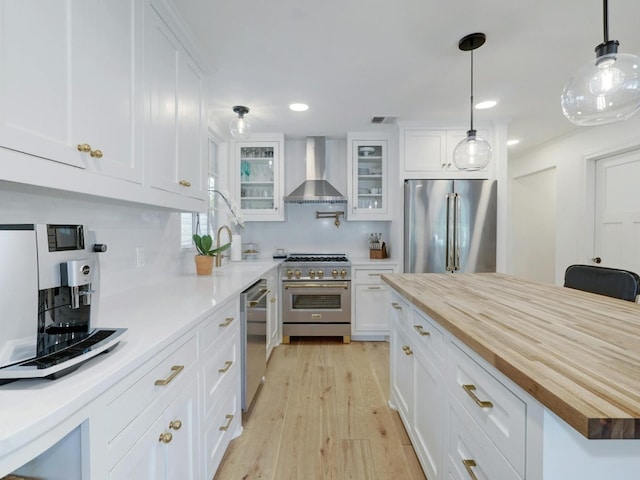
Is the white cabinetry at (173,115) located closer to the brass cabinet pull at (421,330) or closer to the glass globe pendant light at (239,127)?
the glass globe pendant light at (239,127)

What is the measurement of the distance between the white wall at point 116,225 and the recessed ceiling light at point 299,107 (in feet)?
4.95

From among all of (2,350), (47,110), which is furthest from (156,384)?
(47,110)

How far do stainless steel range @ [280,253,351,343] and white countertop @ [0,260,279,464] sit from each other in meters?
1.71

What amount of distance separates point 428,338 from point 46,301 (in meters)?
1.37

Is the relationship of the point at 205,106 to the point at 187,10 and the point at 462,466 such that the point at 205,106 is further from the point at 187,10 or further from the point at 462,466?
the point at 462,466

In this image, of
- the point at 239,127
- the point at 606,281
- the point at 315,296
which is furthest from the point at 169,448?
the point at 315,296

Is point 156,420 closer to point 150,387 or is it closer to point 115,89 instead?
point 150,387

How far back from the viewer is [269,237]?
4.12m

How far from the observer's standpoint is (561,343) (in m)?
0.85

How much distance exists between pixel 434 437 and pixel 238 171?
332 centimetres

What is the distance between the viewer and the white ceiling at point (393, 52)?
1.68m

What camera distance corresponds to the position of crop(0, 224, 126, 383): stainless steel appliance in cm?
60

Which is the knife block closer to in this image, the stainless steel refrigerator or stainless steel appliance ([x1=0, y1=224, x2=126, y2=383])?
the stainless steel refrigerator

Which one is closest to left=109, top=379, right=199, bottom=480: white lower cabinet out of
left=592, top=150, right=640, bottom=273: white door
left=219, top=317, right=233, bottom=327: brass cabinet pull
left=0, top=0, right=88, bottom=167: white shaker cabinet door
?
left=219, top=317, right=233, bottom=327: brass cabinet pull
